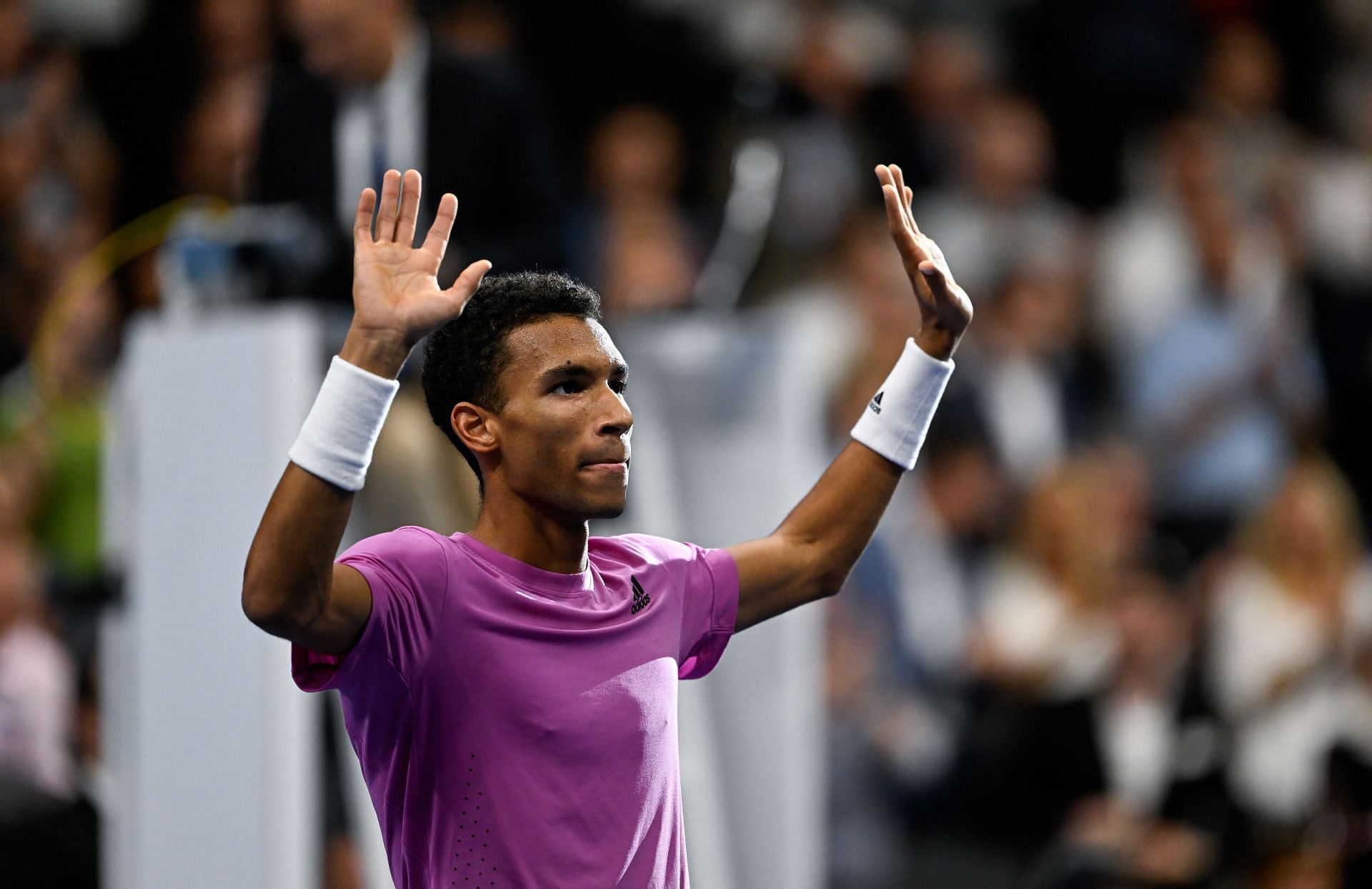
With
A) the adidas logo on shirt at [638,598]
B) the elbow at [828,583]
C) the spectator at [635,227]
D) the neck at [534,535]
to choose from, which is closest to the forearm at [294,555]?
the neck at [534,535]

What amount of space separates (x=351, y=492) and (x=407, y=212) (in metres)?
0.40

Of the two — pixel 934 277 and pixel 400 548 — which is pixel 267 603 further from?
pixel 934 277

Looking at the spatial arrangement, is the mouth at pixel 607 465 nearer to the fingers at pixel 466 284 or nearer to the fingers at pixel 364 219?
the fingers at pixel 466 284

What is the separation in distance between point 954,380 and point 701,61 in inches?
118

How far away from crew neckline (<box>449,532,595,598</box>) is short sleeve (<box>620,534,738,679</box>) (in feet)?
0.68

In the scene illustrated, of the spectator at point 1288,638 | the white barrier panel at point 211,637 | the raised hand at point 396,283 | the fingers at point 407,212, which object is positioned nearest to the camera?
the raised hand at point 396,283

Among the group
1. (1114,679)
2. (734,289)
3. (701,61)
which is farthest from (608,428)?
(701,61)

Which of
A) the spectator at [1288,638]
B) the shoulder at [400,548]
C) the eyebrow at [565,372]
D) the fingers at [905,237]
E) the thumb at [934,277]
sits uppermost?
the fingers at [905,237]

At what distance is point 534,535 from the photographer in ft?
8.52

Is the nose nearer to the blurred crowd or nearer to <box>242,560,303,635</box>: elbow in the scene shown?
<box>242,560,303,635</box>: elbow

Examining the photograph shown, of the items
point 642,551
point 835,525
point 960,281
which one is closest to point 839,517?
point 835,525

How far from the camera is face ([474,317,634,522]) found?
252 centimetres

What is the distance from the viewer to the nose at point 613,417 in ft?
8.32

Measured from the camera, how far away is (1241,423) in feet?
24.4
